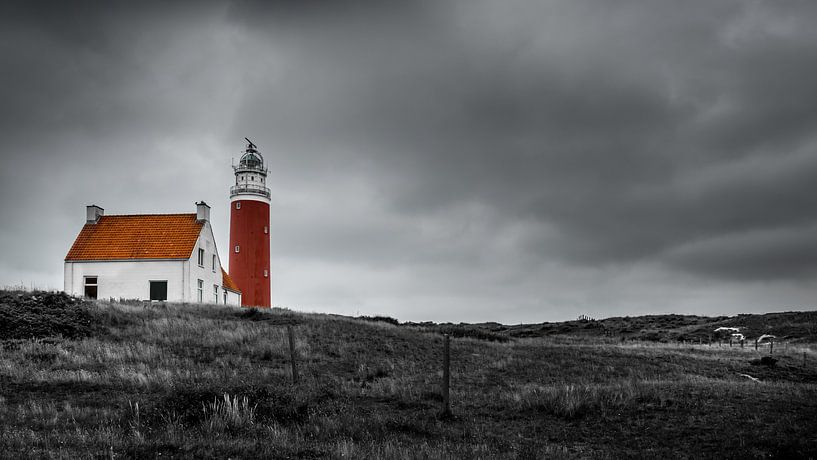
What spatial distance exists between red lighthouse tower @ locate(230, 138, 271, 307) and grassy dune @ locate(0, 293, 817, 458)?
23.0 metres

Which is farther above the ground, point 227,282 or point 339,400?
point 227,282

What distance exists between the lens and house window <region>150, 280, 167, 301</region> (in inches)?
1698

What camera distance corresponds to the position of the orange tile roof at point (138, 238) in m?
43.5

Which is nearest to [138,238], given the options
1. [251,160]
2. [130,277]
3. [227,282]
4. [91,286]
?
[130,277]

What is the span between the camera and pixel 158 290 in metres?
43.2

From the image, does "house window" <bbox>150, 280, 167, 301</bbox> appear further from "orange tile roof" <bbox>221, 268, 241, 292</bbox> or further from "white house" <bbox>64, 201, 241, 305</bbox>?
"orange tile roof" <bbox>221, 268, 241, 292</bbox>

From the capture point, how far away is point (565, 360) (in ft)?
95.1

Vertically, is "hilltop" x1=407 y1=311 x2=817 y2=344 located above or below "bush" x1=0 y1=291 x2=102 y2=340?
below

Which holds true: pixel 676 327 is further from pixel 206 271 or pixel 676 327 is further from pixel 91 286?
pixel 91 286

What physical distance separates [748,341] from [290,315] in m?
34.8

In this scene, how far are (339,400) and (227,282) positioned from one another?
38193 mm

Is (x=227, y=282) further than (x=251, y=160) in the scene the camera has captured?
No

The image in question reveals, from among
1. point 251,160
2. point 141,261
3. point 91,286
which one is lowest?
point 91,286

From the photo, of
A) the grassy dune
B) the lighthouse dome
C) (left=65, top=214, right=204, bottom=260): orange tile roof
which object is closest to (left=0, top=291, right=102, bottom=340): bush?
the grassy dune
